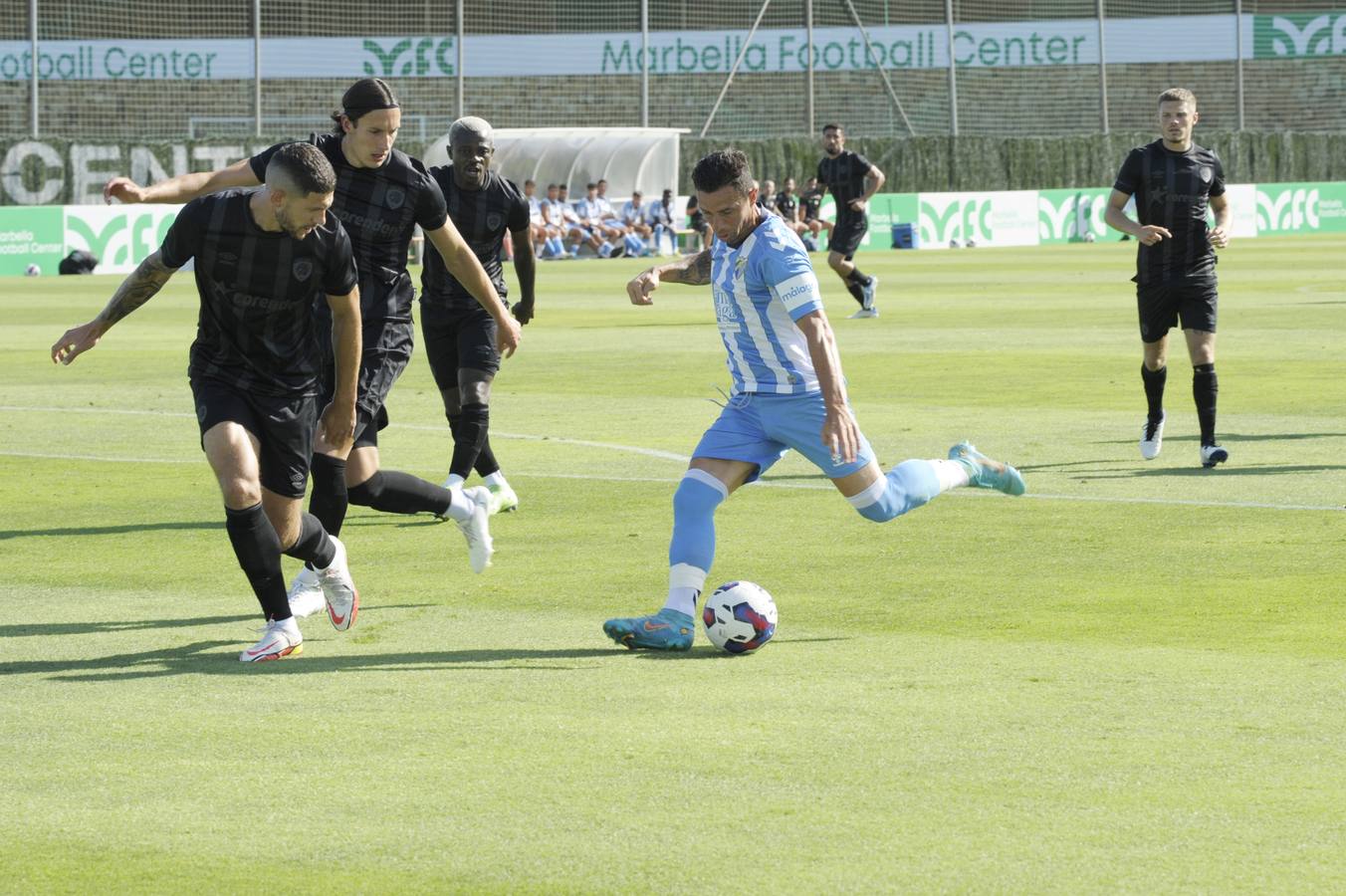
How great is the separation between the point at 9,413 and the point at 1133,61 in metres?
48.9

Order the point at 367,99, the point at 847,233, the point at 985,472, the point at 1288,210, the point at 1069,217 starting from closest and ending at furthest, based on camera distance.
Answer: the point at 367,99
the point at 985,472
the point at 847,233
the point at 1069,217
the point at 1288,210

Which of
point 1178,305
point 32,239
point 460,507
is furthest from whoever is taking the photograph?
point 32,239

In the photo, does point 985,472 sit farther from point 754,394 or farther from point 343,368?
point 343,368

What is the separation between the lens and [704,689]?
670 cm

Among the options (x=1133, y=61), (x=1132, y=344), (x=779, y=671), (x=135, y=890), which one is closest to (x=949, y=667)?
(x=779, y=671)

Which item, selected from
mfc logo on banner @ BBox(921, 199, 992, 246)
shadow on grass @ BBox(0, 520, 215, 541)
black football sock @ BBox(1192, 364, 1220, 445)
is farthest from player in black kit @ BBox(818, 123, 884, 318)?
mfc logo on banner @ BBox(921, 199, 992, 246)

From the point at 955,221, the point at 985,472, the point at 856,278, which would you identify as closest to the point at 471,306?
the point at 985,472

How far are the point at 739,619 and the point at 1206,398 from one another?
5891 mm

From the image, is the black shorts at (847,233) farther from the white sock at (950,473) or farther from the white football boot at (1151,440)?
the white sock at (950,473)

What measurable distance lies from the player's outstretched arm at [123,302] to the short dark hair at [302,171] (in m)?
0.69

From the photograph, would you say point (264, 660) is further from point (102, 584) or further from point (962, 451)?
point (962, 451)

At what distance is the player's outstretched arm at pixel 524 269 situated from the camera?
11344 millimetres

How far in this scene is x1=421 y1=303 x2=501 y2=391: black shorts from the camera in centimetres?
1113

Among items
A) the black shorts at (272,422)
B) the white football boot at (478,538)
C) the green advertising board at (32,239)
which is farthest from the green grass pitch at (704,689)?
the green advertising board at (32,239)
